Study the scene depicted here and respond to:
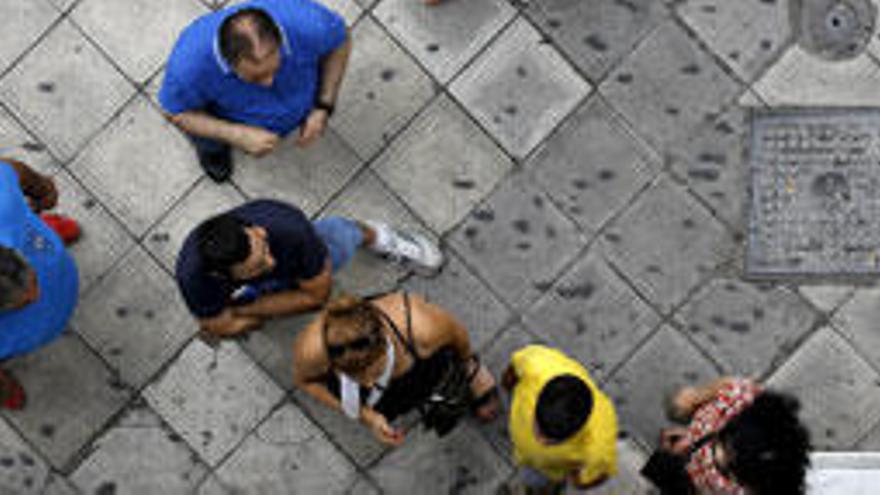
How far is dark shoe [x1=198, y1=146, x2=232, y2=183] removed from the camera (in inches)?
197

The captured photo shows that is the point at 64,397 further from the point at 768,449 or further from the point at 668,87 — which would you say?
the point at 668,87

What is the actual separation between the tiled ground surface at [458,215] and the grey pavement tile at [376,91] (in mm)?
14

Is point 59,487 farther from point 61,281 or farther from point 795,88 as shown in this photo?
point 795,88

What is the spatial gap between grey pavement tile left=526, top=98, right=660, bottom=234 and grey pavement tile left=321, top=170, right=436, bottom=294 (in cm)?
83

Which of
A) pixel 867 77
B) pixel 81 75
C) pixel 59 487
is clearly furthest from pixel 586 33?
A: pixel 59 487

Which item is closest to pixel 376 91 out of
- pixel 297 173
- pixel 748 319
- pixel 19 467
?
pixel 297 173

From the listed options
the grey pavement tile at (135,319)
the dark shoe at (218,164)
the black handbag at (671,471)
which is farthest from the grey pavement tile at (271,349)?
the black handbag at (671,471)

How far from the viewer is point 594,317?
16.6 feet

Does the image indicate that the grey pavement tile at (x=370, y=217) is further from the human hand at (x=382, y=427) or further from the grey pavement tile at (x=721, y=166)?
the grey pavement tile at (x=721, y=166)

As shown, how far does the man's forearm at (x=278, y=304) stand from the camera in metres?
4.23

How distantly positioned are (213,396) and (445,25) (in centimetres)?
263

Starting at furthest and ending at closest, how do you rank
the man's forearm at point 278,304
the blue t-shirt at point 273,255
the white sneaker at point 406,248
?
1. the white sneaker at point 406,248
2. the man's forearm at point 278,304
3. the blue t-shirt at point 273,255

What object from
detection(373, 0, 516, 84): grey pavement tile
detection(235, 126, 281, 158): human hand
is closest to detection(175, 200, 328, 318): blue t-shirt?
detection(235, 126, 281, 158): human hand

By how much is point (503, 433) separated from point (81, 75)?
3.32 m
